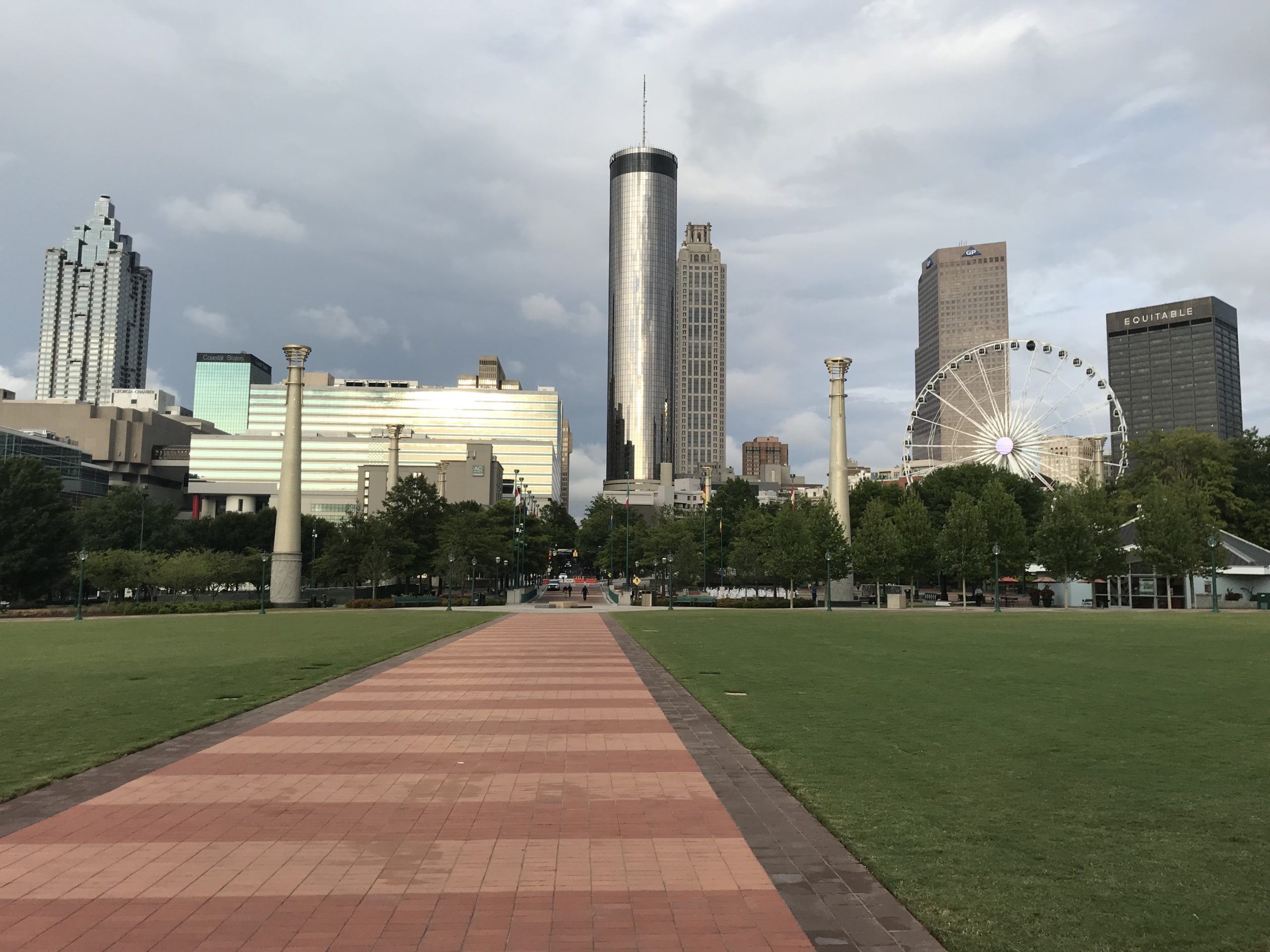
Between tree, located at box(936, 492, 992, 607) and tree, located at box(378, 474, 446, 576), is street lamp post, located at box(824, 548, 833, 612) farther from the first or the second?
tree, located at box(378, 474, 446, 576)

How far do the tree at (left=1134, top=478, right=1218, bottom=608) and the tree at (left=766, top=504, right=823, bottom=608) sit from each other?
2210cm

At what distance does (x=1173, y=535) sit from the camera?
2281 inches

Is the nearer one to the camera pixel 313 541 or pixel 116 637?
pixel 116 637

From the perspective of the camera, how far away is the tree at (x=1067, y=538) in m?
60.4

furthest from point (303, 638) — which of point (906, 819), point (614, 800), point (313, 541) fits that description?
point (313, 541)

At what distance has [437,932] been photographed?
5.72m

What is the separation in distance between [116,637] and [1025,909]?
3452cm

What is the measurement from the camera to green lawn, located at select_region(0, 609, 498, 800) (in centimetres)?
1168

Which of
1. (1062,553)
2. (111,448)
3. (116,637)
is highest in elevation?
(111,448)

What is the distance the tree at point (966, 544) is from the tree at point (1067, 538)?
12.3 ft

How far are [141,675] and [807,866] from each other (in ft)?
59.0

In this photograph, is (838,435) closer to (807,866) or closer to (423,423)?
(807,866)

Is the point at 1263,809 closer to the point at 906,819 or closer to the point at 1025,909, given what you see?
the point at 906,819

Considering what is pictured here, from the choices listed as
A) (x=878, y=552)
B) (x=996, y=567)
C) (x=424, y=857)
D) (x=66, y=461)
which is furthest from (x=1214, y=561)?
(x=66, y=461)
